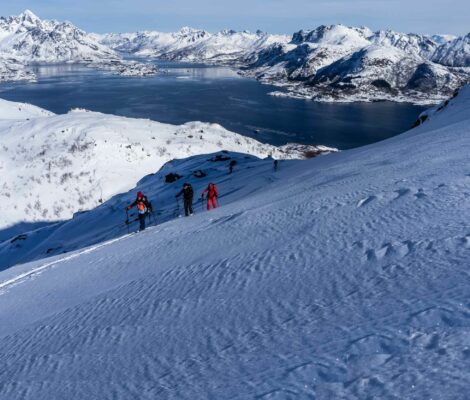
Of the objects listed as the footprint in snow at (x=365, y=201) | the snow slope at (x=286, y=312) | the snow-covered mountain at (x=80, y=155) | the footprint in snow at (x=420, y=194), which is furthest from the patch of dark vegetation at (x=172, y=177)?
the footprint in snow at (x=420, y=194)

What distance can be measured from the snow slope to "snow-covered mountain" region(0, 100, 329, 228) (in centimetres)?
3719

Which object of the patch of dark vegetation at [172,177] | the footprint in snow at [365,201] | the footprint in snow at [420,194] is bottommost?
the patch of dark vegetation at [172,177]

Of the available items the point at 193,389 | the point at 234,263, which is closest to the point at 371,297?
the point at 193,389

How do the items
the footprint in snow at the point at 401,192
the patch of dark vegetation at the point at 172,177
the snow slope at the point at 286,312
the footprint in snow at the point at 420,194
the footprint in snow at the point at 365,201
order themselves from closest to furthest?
1. the snow slope at the point at 286,312
2. the footprint in snow at the point at 420,194
3. the footprint in snow at the point at 401,192
4. the footprint in snow at the point at 365,201
5. the patch of dark vegetation at the point at 172,177

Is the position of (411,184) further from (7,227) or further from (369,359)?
(7,227)

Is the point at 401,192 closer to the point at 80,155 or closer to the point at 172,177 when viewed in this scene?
the point at 172,177

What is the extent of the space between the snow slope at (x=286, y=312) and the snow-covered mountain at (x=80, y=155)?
37190 mm

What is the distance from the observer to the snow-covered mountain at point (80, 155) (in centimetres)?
4559

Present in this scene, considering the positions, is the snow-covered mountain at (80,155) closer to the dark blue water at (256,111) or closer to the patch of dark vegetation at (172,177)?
the patch of dark vegetation at (172,177)

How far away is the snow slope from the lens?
162 inches

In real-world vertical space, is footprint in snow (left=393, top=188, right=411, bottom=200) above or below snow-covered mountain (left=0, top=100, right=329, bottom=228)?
above

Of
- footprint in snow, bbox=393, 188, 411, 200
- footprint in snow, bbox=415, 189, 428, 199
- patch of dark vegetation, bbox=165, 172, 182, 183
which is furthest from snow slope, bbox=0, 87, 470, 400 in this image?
patch of dark vegetation, bbox=165, 172, 182, 183

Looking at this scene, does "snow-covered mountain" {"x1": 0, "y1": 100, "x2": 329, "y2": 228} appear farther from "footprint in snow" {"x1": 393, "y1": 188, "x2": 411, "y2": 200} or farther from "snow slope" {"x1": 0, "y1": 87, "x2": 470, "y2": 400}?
"footprint in snow" {"x1": 393, "y1": 188, "x2": 411, "y2": 200}

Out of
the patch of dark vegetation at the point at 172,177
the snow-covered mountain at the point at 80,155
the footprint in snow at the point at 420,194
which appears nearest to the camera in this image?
the footprint in snow at the point at 420,194
